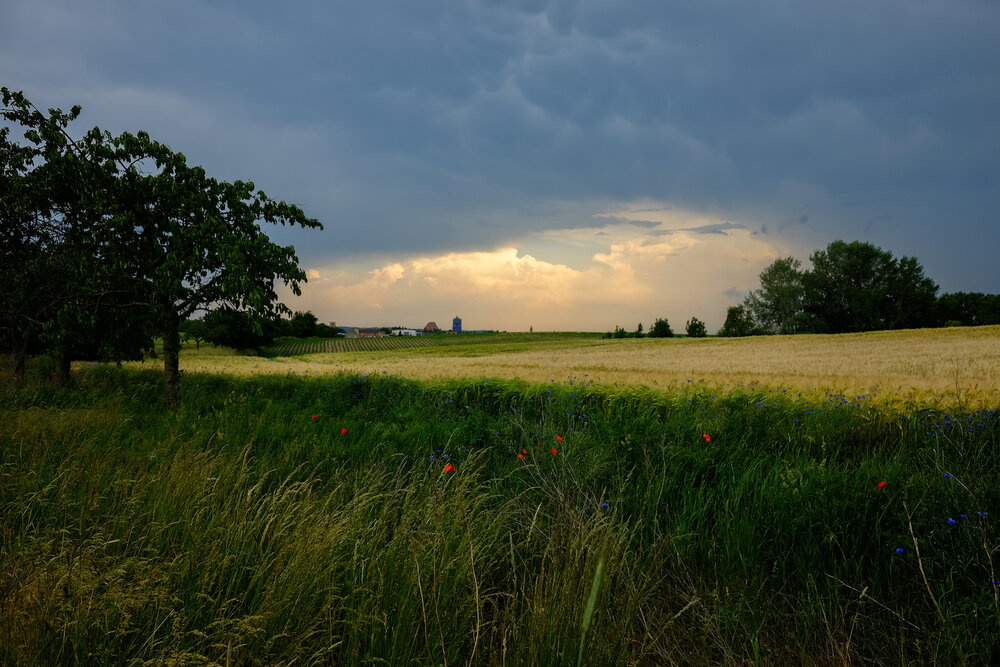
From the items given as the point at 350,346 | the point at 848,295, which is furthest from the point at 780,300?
the point at 350,346

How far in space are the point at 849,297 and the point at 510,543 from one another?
253 ft

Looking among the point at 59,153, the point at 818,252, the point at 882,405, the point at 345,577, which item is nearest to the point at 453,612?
the point at 345,577

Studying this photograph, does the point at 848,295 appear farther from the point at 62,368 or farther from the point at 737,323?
the point at 62,368

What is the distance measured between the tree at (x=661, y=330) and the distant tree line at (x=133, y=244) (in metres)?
81.5

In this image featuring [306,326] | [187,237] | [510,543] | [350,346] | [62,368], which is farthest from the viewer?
[306,326]

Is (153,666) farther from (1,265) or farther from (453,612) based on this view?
(1,265)

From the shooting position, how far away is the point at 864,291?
201ft

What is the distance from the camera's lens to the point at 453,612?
2.45 meters

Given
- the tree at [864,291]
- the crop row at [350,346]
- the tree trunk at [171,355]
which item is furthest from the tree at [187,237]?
the tree at [864,291]

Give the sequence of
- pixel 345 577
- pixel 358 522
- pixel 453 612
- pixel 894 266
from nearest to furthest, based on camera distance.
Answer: pixel 453 612 → pixel 345 577 → pixel 358 522 → pixel 894 266

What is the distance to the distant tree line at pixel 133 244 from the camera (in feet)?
31.4

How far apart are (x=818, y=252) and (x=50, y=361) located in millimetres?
79460

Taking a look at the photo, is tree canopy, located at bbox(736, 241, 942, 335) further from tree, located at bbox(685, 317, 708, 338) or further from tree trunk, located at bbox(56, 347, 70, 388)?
tree trunk, located at bbox(56, 347, 70, 388)

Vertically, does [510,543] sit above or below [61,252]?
below
